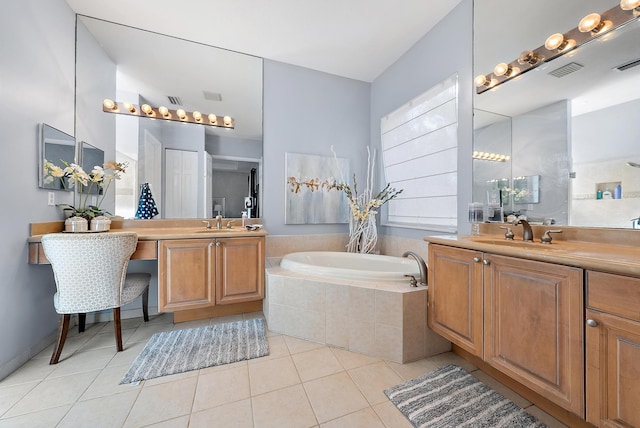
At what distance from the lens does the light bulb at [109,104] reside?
7.57ft

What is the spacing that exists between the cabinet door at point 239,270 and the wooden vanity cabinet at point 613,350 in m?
2.05

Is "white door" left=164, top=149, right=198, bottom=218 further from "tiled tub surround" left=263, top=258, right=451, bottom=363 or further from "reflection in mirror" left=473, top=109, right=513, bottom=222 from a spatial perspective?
"reflection in mirror" left=473, top=109, right=513, bottom=222

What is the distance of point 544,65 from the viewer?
159cm

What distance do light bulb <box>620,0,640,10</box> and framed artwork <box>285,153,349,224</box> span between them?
2.30m

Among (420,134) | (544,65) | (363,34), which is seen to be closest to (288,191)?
(420,134)

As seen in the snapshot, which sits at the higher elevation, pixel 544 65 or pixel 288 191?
pixel 544 65

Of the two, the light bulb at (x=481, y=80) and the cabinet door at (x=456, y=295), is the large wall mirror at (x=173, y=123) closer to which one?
the cabinet door at (x=456, y=295)

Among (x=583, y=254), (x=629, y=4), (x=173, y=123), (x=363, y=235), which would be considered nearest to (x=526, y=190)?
(x=583, y=254)

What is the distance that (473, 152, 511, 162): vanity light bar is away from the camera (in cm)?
183

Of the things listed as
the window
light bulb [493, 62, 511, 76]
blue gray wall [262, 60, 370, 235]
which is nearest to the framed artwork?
blue gray wall [262, 60, 370, 235]

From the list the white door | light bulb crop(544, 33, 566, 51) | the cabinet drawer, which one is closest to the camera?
the cabinet drawer

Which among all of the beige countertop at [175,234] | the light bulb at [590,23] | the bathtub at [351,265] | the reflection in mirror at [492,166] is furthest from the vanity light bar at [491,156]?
the beige countertop at [175,234]

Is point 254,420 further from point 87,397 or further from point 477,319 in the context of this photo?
point 477,319

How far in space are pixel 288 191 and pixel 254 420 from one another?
84.2 inches
